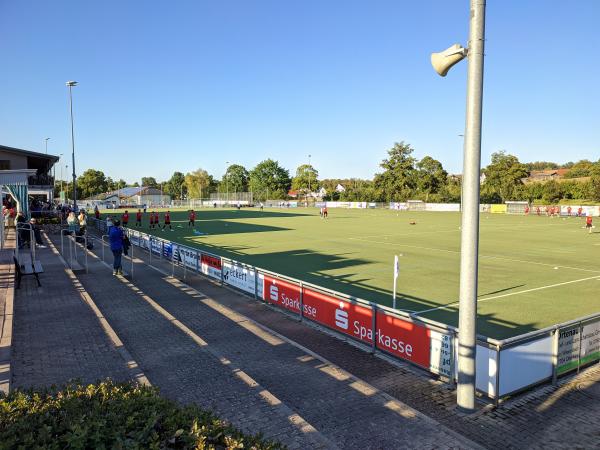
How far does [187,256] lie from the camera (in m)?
18.6

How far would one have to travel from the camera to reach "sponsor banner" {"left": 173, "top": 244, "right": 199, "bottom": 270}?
58.7ft

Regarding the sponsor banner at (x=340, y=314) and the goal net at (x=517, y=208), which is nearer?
the sponsor banner at (x=340, y=314)

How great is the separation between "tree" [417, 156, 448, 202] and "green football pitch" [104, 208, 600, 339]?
Result: 64.5m

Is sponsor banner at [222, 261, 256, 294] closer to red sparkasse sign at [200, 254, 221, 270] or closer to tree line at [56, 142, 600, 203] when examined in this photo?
red sparkasse sign at [200, 254, 221, 270]

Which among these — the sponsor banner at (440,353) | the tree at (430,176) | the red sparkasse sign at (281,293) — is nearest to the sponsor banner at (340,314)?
the red sparkasse sign at (281,293)

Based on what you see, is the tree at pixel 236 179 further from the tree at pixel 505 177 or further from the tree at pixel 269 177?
the tree at pixel 505 177

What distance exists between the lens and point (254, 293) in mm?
13688

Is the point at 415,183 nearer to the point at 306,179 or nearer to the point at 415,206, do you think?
the point at 415,206

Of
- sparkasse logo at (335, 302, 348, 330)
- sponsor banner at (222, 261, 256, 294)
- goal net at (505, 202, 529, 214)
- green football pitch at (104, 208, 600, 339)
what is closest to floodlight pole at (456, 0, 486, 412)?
sparkasse logo at (335, 302, 348, 330)

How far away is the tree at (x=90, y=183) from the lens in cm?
14025

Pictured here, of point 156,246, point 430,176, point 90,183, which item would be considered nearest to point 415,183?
point 430,176

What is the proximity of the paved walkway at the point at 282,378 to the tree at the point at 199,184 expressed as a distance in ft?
495

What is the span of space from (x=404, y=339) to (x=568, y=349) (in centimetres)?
294

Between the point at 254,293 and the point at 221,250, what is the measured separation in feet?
41.4
